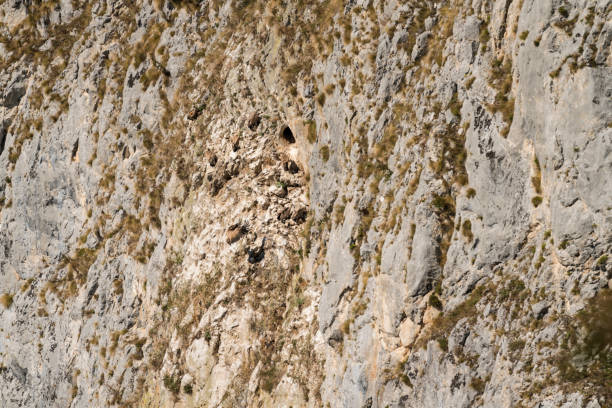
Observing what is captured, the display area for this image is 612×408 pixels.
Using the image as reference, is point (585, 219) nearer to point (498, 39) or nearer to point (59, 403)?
point (498, 39)

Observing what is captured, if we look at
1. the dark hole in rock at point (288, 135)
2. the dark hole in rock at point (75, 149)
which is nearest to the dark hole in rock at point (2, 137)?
the dark hole in rock at point (75, 149)

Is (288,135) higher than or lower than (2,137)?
higher

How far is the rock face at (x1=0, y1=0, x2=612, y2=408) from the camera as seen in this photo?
54.4ft

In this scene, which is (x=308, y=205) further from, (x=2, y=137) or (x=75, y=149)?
(x=2, y=137)

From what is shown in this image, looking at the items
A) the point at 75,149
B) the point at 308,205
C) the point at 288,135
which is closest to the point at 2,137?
the point at 75,149

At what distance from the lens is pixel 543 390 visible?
15.5 metres

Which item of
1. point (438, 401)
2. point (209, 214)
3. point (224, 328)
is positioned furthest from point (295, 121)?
point (438, 401)

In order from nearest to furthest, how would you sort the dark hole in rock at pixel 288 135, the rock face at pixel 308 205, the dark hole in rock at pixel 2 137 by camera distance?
1. the rock face at pixel 308 205
2. the dark hole in rock at pixel 288 135
3. the dark hole in rock at pixel 2 137

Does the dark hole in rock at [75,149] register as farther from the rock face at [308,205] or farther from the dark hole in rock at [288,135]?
the dark hole in rock at [288,135]

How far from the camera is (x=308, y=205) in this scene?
27094 millimetres

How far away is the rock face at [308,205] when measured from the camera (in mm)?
16578

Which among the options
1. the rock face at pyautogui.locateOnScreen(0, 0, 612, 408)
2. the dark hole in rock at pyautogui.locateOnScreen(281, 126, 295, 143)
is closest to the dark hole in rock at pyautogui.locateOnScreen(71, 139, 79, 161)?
the rock face at pyautogui.locateOnScreen(0, 0, 612, 408)

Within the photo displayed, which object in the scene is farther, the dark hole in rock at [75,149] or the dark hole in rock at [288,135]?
the dark hole in rock at [75,149]

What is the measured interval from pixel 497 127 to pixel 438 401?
22.7 feet
